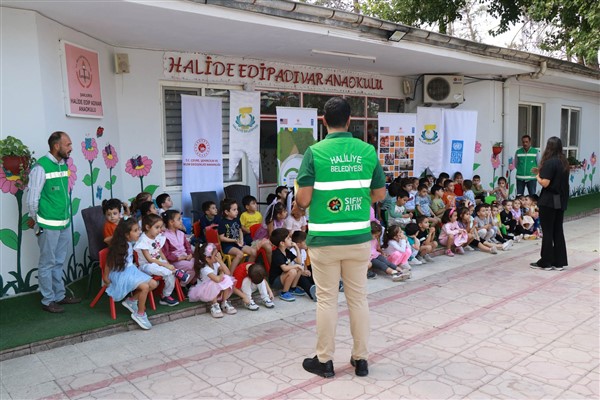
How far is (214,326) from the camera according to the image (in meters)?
4.78

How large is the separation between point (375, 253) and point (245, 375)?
3267 mm

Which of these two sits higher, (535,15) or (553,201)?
(535,15)

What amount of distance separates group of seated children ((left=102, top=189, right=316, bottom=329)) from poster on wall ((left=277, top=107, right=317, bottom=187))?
67.8 inches

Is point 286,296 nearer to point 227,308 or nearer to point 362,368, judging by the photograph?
point 227,308

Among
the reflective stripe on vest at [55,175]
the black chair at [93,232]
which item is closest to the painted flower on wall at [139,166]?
the black chair at [93,232]

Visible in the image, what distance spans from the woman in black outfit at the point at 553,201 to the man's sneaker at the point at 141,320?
521cm

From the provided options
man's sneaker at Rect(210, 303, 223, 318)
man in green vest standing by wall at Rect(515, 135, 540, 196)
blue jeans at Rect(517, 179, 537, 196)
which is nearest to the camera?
man's sneaker at Rect(210, 303, 223, 318)

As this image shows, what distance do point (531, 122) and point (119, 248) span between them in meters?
11.4

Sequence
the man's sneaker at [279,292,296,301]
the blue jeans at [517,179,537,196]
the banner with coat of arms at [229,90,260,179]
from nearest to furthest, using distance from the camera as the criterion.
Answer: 1. the man's sneaker at [279,292,296,301]
2. the banner with coat of arms at [229,90,260,179]
3. the blue jeans at [517,179,537,196]

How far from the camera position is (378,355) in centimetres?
406

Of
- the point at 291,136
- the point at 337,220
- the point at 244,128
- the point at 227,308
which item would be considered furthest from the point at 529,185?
the point at 337,220

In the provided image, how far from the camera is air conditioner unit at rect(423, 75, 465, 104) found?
33.8 feet

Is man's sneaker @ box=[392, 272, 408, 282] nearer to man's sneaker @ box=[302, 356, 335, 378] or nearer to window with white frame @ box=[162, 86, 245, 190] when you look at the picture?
man's sneaker @ box=[302, 356, 335, 378]

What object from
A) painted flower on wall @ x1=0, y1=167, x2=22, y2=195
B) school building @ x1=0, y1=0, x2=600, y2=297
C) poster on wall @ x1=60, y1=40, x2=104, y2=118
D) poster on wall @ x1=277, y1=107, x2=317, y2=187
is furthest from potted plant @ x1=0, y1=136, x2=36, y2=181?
poster on wall @ x1=277, y1=107, x2=317, y2=187
